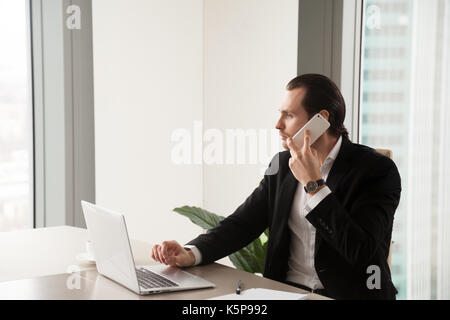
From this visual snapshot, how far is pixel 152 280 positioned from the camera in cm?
149

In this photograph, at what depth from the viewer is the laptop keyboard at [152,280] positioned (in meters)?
1.43

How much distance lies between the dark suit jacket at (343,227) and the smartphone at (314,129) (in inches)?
3.7

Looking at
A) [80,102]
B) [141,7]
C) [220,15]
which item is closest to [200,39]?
[220,15]

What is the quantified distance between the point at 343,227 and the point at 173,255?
51 centimetres

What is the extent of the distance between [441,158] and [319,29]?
84 centimetres

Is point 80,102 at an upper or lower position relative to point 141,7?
lower

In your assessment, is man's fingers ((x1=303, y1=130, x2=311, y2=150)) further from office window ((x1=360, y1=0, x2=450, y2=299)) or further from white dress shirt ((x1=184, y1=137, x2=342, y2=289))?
office window ((x1=360, y1=0, x2=450, y2=299))

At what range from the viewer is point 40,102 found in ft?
9.90

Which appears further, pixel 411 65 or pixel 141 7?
pixel 141 7

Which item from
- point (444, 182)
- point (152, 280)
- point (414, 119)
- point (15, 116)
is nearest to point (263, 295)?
point (152, 280)

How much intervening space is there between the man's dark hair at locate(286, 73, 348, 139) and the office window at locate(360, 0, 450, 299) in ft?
2.82

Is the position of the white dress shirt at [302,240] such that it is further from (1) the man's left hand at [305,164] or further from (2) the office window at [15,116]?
(2) the office window at [15,116]

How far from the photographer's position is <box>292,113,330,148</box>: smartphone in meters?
1.77

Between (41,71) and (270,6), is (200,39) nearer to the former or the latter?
(270,6)
